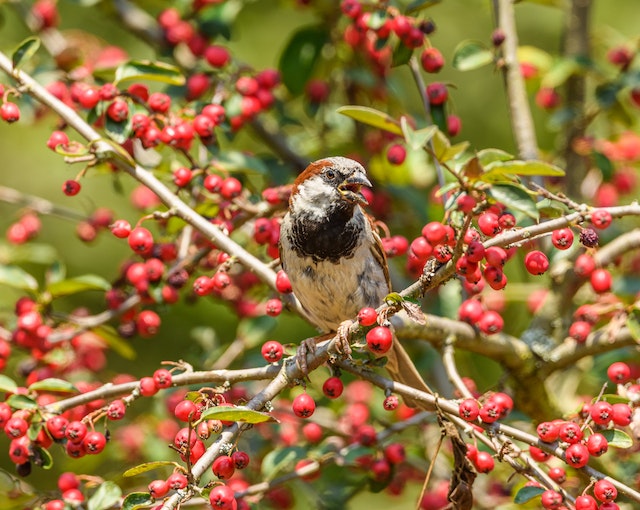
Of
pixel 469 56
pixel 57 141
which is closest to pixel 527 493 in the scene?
pixel 469 56

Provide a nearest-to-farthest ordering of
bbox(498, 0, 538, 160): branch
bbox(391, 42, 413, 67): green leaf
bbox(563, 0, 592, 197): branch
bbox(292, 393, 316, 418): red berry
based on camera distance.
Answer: bbox(292, 393, 316, 418): red berry
bbox(391, 42, 413, 67): green leaf
bbox(498, 0, 538, 160): branch
bbox(563, 0, 592, 197): branch

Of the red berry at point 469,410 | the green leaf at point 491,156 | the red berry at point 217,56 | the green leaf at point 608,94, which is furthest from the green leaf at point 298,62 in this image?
the red berry at point 469,410

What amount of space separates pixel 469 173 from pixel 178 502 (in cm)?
119

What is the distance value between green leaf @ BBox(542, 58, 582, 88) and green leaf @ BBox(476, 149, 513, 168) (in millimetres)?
1144

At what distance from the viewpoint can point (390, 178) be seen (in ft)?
13.7

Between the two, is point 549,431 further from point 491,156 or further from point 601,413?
point 491,156

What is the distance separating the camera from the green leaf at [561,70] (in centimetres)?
371

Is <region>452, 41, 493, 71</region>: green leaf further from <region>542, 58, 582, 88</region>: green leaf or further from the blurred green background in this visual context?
the blurred green background

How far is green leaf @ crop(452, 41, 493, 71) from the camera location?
3504 mm

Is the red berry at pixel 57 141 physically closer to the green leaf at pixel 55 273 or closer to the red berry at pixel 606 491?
the green leaf at pixel 55 273

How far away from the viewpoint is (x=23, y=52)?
3055mm

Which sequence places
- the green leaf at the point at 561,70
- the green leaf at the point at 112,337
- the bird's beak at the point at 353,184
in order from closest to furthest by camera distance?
the bird's beak at the point at 353,184, the green leaf at the point at 112,337, the green leaf at the point at 561,70

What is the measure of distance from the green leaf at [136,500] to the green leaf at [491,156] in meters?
1.32

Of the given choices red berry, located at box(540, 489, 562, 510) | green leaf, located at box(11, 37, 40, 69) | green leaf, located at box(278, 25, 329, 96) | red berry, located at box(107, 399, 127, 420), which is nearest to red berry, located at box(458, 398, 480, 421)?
red berry, located at box(540, 489, 562, 510)
